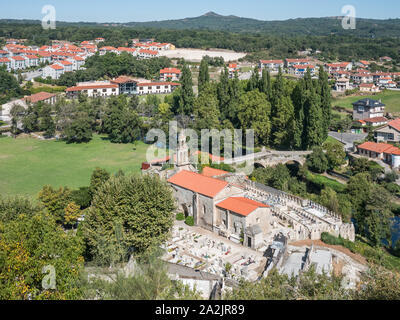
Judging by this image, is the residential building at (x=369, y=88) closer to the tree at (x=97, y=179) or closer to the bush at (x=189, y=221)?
the tree at (x=97, y=179)

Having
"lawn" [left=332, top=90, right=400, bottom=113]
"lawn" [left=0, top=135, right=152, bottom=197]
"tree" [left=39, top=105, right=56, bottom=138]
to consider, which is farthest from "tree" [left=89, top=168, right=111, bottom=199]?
"lawn" [left=332, top=90, right=400, bottom=113]

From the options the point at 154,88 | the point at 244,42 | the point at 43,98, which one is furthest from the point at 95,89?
the point at 244,42

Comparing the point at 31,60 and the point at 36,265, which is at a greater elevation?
the point at 31,60

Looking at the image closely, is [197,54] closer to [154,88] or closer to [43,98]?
[154,88]

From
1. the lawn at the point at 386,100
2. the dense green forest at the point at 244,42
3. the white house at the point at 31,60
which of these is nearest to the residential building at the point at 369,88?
the lawn at the point at 386,100

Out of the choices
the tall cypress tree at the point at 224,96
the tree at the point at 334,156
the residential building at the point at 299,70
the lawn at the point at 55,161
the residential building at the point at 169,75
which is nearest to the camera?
the lawn at the point at 55,161
